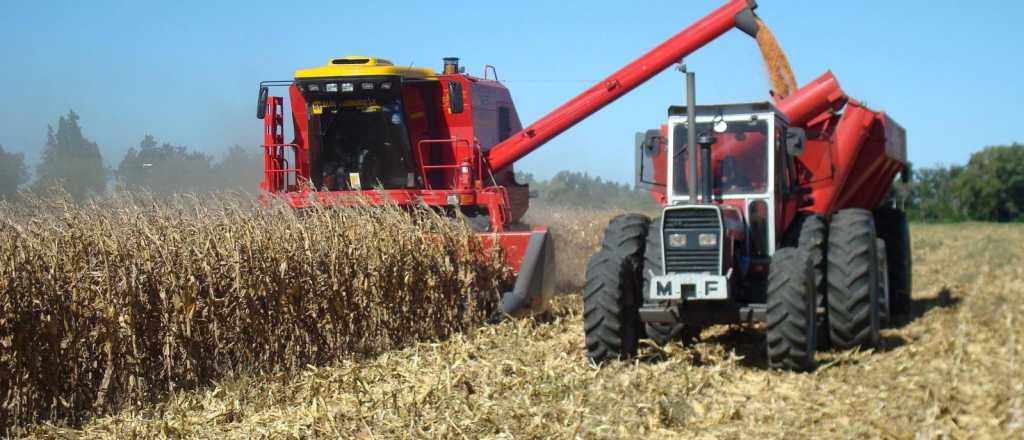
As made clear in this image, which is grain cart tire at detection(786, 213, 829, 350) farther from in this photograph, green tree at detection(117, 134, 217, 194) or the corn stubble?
green tree at detection(117, 134, 217, 194)

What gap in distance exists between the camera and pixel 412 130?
1232 centimetres

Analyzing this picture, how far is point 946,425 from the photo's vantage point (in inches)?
226

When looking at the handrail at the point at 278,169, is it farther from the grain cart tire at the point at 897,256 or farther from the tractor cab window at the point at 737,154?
the grain cart tire at the point at 897,256

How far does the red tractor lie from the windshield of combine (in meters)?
3.37

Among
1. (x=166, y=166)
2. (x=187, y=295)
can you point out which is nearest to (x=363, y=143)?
(x=187, y=295)

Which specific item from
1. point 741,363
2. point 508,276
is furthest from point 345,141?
point 741,363

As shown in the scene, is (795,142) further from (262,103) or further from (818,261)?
(262,103)

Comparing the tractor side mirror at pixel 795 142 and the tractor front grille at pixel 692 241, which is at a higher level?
the tractor side mirror at pixel 795 142

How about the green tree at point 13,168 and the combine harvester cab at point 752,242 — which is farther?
the green tree at point 13,168

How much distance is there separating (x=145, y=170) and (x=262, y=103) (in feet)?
44.9

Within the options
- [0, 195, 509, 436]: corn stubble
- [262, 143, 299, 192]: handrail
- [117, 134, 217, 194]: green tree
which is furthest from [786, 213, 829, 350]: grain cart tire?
[117, 134, 217, 194]: green tree

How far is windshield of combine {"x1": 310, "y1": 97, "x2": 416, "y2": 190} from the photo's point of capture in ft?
39.9

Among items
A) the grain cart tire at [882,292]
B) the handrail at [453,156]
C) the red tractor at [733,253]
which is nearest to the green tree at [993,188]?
the handrail at [453,156]

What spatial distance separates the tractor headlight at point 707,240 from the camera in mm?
7969
